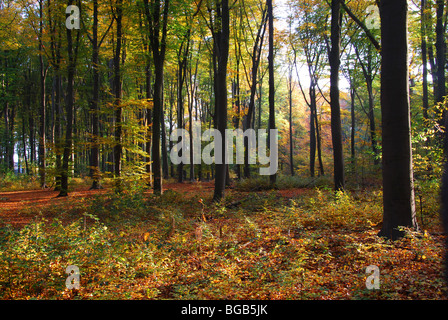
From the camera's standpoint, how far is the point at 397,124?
4.84 metres

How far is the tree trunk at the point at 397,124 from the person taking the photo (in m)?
4.82

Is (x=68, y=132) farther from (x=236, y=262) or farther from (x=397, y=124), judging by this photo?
(x=397, y=124)

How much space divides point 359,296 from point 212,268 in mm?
2170

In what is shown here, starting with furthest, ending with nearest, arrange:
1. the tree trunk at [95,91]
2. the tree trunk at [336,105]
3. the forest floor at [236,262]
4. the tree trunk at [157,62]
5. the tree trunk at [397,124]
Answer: the tree trunk at [95,91] < the tree trunk at [157,62] < the tree trunk at [336,105] < the tree trunk at [397,124] < the forest floor at [236,262]

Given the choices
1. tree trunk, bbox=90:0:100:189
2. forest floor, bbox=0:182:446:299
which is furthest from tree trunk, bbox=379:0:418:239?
tree trunk, bbox=90:0:100:189

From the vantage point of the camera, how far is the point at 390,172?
493 cm

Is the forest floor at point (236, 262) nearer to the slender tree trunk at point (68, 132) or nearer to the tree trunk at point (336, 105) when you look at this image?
Answer: the tree trunk at point (336, 105)

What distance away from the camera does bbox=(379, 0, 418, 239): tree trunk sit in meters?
4.82

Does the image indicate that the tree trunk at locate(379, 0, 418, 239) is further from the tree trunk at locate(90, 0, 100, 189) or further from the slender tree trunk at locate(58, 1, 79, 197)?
the slender tree trunk at locate(58, 1, 79, 197)

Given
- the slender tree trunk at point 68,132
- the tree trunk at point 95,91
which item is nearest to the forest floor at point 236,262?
the tree trunk at point 95,91
